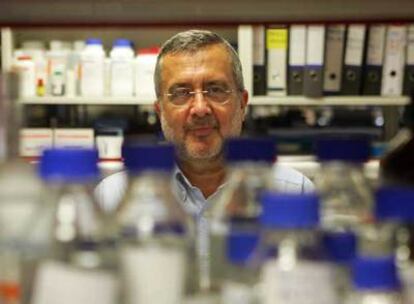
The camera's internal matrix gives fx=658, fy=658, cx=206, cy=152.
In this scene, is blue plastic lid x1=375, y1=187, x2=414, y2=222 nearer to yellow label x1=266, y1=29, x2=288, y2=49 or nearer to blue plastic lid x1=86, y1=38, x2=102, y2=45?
yellow label x1=266, y1=29, x2=288, y2=49

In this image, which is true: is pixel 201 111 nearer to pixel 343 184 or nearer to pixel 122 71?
pixel 343 184

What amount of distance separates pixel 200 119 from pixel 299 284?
445 mm

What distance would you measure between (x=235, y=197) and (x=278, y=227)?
0.13m

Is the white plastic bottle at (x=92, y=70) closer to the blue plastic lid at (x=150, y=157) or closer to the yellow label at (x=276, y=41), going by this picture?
the yellow label at (x=276, y=41)

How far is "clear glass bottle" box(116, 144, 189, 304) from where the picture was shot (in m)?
0.60

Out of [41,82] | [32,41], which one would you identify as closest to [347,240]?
[41,82]

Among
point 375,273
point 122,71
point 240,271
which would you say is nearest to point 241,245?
point 240,271

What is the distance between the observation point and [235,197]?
689mm

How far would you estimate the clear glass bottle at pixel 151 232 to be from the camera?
60 cm

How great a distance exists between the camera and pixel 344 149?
63 centimetres

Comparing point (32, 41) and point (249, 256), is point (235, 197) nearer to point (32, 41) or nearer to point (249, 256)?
point (249, 256)

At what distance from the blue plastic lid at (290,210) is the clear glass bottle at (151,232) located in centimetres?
11

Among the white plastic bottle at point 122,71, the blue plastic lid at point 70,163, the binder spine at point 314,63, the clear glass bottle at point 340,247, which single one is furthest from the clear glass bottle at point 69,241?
the white plastic bottle at point 122,71

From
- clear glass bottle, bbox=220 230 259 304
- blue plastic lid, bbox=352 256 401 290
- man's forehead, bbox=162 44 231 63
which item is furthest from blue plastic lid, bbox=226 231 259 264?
man's forehead, bbox=162 44 231 63
